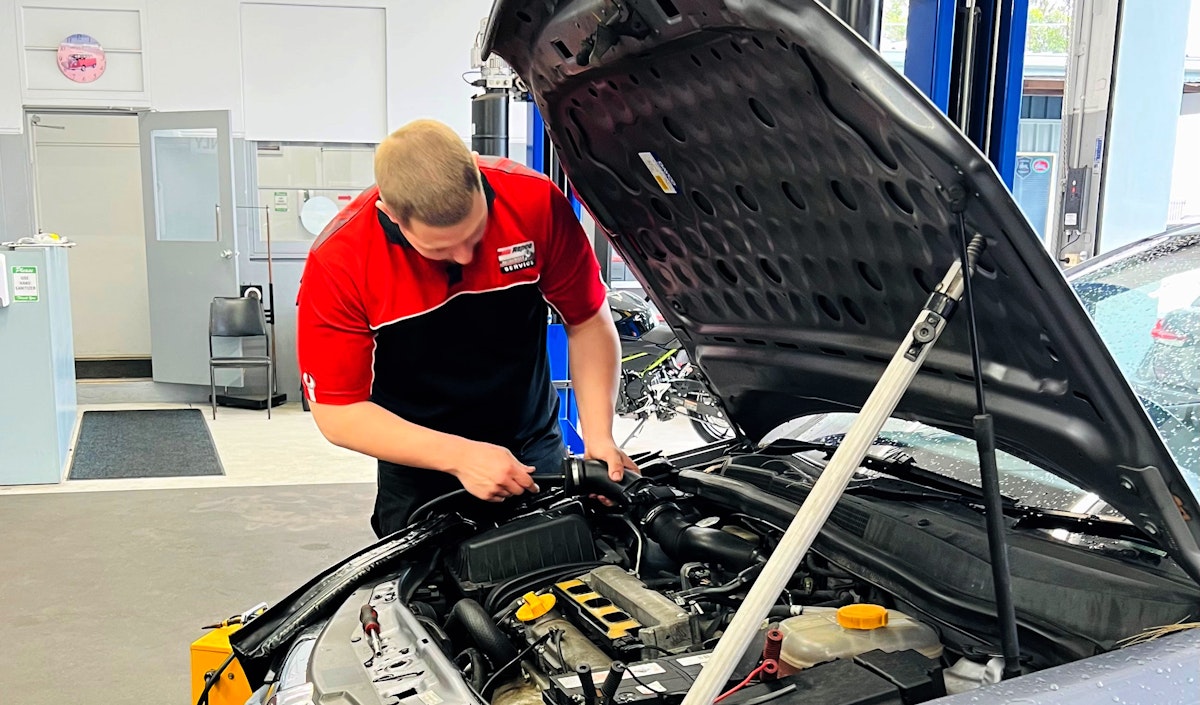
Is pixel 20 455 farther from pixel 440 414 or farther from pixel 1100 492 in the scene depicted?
pixel 1100 492

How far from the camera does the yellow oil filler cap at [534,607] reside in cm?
140

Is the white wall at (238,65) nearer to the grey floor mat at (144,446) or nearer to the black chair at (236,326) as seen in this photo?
the black chair at (236,326)

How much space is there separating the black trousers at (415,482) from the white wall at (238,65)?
5928 mm

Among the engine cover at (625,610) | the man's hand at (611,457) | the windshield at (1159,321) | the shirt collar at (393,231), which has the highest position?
the shirt collar at (393,231)

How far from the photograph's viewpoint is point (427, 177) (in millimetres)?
1689

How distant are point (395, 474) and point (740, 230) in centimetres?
118

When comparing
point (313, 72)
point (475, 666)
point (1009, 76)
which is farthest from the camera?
point (313, 72)

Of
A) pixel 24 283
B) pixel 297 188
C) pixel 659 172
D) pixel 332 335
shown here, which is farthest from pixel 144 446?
pixel 659 172

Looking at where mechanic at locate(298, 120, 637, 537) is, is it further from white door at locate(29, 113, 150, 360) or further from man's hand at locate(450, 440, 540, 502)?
white door at locate(29, 113, 150, 360)

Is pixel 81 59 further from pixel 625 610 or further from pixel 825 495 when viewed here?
pixel 825 495

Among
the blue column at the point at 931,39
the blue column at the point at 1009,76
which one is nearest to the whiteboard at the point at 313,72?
the blue column at the point at 931,39

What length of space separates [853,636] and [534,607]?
0.48m

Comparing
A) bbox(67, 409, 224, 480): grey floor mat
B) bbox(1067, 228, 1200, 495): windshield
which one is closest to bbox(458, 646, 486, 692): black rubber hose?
bbox(1067, 228, 1200, 495): windshield

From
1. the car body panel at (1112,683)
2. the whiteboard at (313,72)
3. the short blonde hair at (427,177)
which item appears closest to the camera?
the car body panel at (1112,683)
